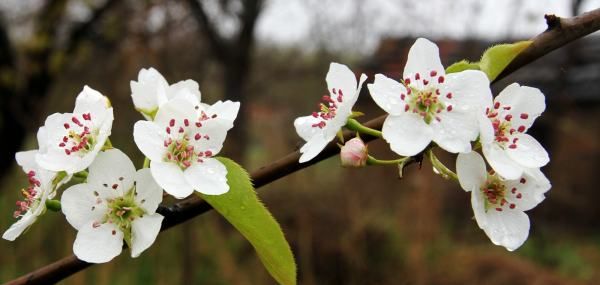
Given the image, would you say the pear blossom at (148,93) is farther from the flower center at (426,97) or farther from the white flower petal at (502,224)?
the white flower petal at (502,224)

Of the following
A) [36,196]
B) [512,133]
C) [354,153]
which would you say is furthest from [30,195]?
[512,133]

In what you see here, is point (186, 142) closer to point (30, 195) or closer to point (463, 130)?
point (30, 195)

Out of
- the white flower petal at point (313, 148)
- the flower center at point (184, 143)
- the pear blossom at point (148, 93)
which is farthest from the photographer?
the pear blossom at point (148, 93)

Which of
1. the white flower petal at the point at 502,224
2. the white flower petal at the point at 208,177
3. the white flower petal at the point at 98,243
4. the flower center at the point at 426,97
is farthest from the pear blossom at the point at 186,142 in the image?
the white flower petal at the point at 502,224

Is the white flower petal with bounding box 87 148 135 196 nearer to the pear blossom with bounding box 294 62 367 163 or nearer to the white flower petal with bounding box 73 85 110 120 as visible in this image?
the white flower petal with bounding box 73 85 110 120

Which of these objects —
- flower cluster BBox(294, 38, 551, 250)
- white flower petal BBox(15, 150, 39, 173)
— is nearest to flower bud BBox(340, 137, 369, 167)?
flower cluster BBox(294, 38, 551, 250)
